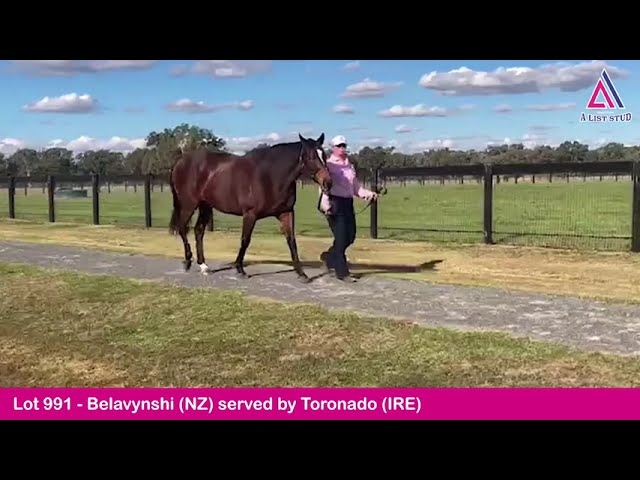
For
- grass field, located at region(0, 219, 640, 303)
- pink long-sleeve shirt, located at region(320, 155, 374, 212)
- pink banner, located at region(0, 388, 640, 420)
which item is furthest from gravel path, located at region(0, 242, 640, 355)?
pink banner, located at region(0, 388, 640, 420)

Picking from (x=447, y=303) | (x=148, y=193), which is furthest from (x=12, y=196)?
(x=447, y=303)

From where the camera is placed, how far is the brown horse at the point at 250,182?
9.80 meters

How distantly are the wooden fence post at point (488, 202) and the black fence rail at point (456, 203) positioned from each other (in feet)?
0.06

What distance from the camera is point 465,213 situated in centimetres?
2359

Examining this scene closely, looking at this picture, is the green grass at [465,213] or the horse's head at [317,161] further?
the green grass at [465,213]

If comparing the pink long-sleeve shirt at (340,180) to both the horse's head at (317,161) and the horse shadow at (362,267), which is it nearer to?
the horse's head at (317,161)

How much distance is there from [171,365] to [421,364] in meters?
1.95

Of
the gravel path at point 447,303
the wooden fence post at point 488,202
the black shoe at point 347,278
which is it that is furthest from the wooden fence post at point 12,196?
the black shoe at point 347,278

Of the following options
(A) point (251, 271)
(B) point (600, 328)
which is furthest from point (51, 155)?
(B) point (600, 328)

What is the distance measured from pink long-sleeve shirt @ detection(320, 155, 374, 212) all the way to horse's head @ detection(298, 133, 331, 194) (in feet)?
0.64

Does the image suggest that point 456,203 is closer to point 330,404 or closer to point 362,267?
point 362,267

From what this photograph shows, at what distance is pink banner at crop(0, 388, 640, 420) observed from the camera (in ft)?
15.7

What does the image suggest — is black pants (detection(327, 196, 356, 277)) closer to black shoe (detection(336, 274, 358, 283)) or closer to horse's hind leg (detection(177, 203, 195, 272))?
black shoe (detection(336, 274, 358, 283))

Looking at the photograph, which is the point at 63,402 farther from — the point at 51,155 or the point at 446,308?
the point at 51,155
